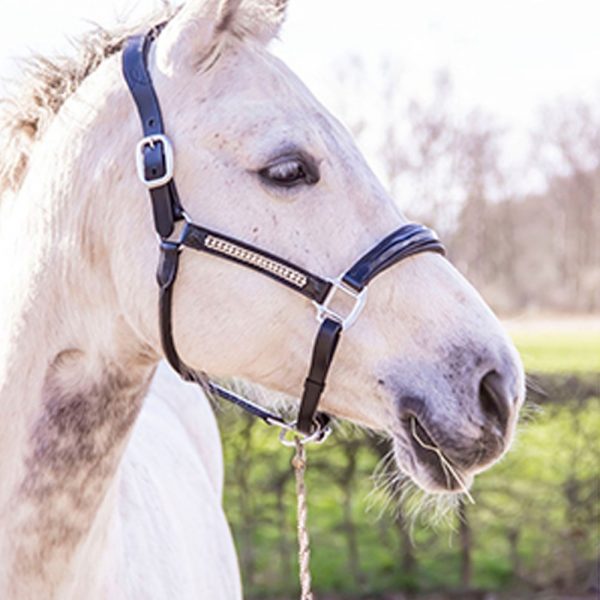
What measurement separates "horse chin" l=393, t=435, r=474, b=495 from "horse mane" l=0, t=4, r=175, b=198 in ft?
3.39

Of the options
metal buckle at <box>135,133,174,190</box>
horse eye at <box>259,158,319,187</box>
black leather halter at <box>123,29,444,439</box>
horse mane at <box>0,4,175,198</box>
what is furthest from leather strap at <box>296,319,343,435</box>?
horse mane at <box>0,4,175,198</box>

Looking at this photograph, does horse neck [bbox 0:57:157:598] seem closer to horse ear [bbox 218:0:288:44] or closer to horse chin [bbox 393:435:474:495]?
horse ear [bbox 218:0:288:44]

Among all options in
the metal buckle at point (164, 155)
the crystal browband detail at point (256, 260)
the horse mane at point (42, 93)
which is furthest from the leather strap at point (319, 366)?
the horse mane at point (42, 93)

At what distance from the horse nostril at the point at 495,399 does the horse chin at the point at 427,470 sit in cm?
13

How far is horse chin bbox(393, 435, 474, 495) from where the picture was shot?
1.78 m

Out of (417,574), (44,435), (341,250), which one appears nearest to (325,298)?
(341,250)

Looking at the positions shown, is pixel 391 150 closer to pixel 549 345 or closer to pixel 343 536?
pixel 549 345

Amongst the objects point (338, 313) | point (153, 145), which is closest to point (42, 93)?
point (153, 145)

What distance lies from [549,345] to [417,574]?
1606 centimetres

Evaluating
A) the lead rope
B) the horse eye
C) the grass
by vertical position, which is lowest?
the lead rope

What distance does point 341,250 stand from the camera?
181 cm

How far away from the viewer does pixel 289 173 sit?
180cm

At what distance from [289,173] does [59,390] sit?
652 mm

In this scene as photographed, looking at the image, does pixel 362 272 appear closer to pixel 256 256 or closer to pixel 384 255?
pixel 384 255
